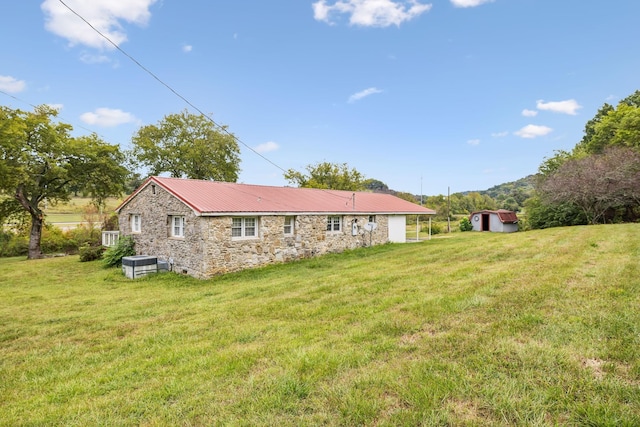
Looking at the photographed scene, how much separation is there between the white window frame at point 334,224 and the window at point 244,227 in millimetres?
4701

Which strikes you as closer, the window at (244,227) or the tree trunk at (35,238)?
the window at (244,227)

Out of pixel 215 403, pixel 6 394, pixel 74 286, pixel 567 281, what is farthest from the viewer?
pixel 74 286

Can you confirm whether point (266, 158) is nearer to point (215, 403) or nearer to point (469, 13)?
point (469, 13)

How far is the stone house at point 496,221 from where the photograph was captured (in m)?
35.5

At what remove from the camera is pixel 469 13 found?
1588 centimetres

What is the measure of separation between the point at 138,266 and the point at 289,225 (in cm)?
667

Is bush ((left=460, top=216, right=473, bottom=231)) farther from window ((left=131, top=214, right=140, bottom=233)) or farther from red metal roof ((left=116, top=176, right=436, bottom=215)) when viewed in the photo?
window ((left=131, top=214, right=140, bottom=233))

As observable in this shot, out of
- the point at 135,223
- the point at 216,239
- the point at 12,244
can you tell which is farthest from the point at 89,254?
the point at 12,244

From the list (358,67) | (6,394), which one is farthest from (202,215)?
(358,67)

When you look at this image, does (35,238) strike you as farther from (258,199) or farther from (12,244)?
(258,199)

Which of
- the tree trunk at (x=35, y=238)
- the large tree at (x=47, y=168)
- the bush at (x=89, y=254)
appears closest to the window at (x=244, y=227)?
the bush at (x=89, y=254)

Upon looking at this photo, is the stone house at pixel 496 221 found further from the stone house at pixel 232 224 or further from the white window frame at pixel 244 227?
the white window frame at pixel 244 227

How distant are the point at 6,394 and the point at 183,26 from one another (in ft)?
54.2

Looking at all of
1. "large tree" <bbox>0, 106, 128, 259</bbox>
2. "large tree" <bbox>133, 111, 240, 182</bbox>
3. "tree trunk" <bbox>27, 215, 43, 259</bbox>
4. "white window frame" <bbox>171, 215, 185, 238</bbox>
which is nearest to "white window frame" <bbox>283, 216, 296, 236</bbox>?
"white window frame" <bbox>171, 215, 185, 238</bbox>
